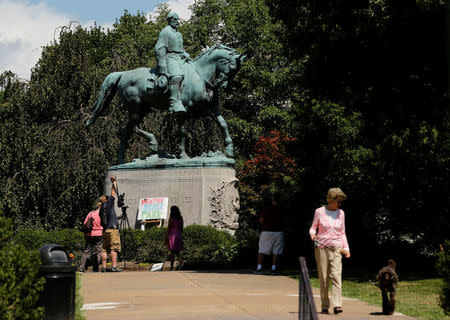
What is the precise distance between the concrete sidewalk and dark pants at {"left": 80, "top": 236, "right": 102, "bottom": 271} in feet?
7.49

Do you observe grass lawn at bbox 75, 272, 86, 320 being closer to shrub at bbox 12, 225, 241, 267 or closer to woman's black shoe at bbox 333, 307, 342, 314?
woman's black shoe at bbox 333, 307, 342, 314

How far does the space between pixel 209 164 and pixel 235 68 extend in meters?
2.76

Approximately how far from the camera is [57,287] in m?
8.70

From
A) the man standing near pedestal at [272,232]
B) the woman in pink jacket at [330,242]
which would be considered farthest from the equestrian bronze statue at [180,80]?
the woman in pink jacket at [330,242]

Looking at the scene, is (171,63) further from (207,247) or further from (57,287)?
(57,287)

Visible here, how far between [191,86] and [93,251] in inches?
216

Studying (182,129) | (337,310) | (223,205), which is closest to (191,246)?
(223,205)

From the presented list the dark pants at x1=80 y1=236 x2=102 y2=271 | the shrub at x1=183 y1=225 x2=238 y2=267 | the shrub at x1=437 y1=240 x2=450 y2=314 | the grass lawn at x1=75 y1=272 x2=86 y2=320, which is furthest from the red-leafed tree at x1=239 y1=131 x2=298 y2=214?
the shrub at x1=437 y1=240 x2=450 y2=314

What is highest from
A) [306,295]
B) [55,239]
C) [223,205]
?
[223,205]

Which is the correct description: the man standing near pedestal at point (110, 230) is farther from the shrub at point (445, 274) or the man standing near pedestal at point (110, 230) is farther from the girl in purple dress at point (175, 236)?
the shrub at point (445, 274)

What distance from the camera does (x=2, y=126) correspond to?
1164 inches

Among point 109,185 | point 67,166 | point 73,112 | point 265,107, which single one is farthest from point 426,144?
point 265,107

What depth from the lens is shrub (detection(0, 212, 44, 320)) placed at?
770cm

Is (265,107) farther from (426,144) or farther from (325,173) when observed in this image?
(426,144)
